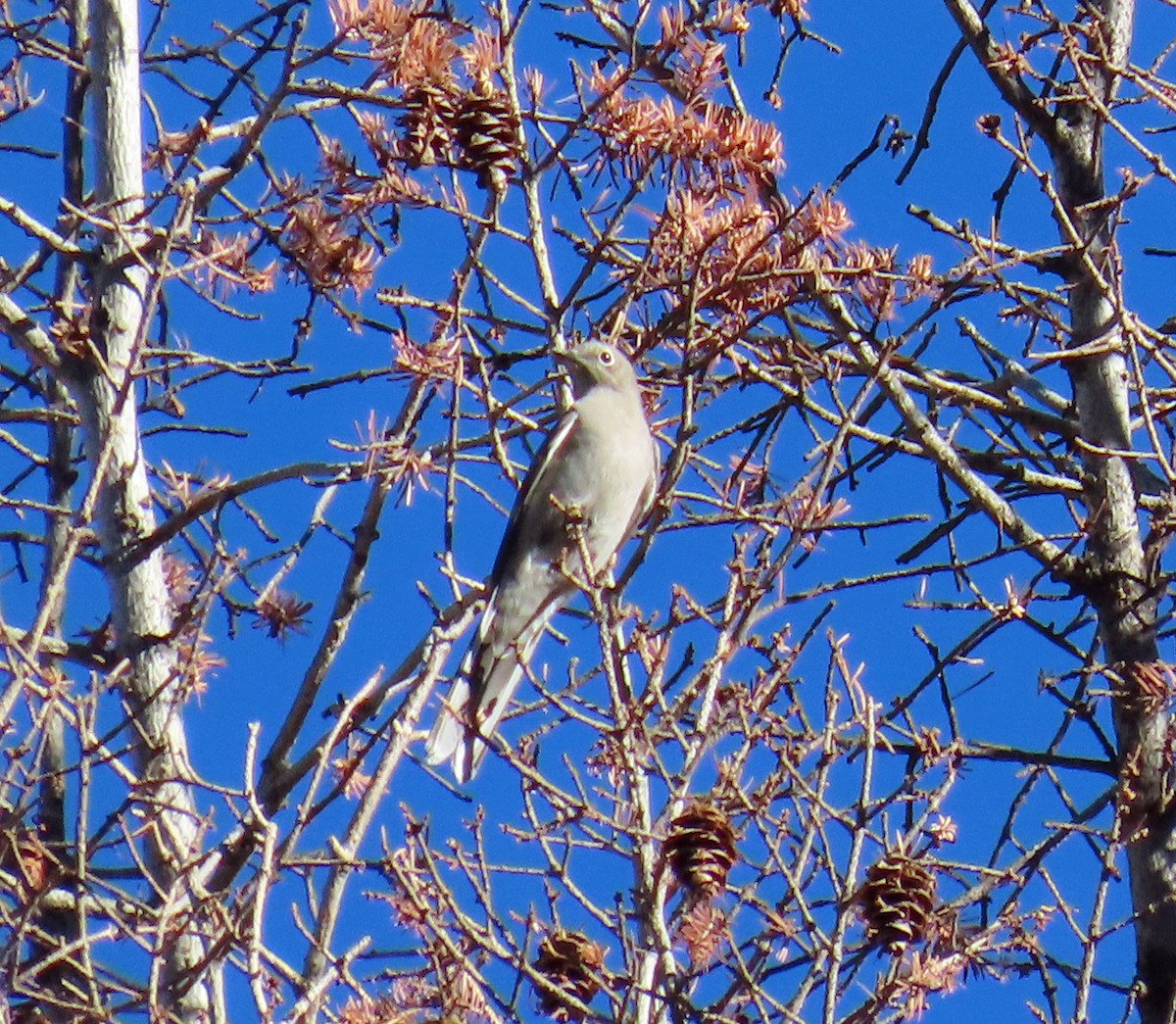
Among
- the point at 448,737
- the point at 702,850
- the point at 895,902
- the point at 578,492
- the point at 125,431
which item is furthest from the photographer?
the point at 578,492

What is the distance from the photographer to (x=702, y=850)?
329cm

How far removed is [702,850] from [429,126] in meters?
1.80

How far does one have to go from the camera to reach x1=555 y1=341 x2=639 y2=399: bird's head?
5.18 metres

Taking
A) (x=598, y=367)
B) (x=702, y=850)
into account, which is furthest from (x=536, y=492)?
(x=702, y=850)

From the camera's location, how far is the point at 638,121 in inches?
158

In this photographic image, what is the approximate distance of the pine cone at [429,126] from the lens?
161 inches

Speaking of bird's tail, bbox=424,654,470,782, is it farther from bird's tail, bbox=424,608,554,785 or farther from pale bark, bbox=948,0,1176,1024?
pale bark, bbox=948,0,1176,1024

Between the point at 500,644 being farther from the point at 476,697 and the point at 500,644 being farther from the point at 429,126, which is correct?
the point at 429,126

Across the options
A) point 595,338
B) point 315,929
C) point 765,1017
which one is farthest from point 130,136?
point 765,1017

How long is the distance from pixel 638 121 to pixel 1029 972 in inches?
108

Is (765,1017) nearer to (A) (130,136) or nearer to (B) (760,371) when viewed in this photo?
(B) (760,371)

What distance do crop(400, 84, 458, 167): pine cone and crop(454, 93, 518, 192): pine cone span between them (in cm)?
3

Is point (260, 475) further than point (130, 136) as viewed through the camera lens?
No

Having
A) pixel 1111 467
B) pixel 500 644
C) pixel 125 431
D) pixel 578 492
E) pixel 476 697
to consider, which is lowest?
pixel 476 697
